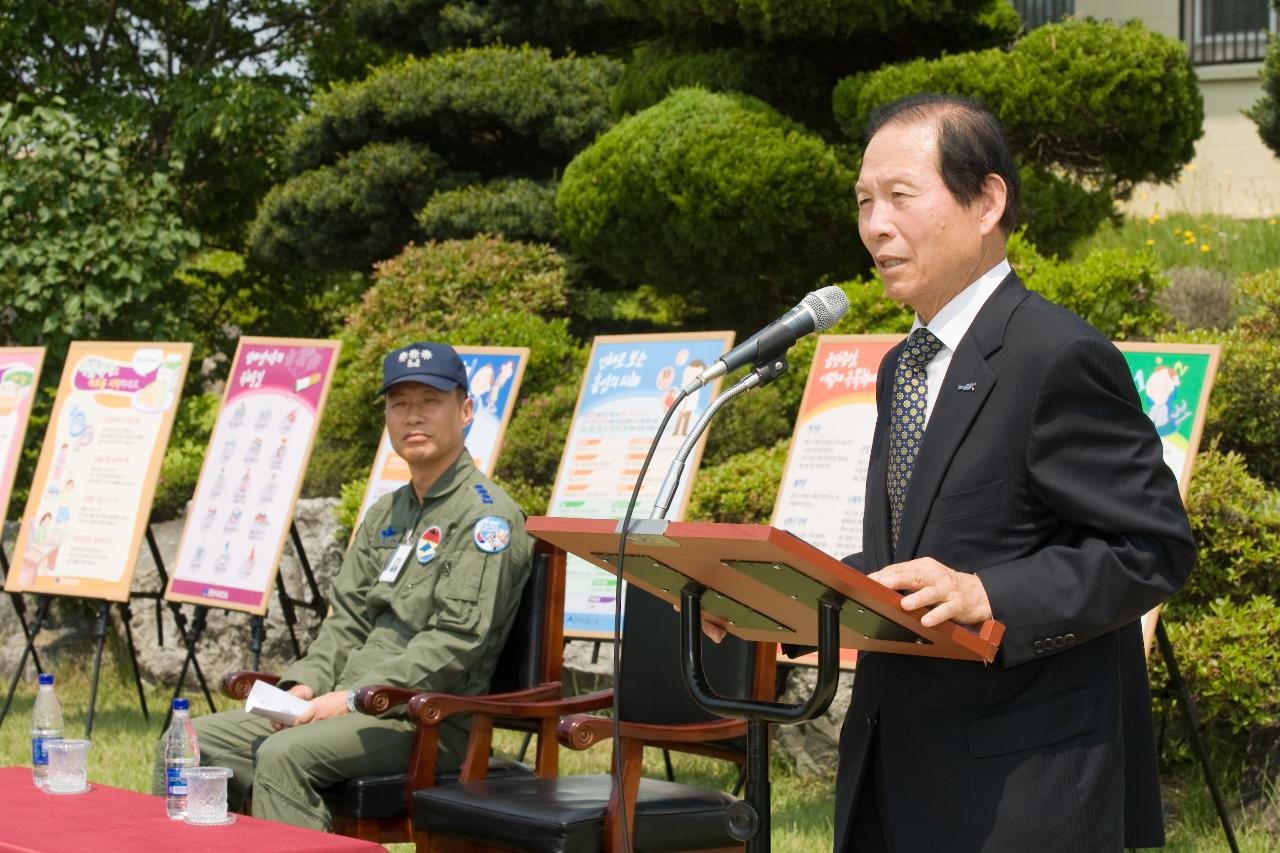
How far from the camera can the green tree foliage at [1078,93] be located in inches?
292

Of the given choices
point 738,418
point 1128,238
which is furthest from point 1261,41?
point 738,418

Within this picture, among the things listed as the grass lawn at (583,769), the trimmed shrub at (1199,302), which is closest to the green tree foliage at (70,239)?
the grass lawn at (583,769)

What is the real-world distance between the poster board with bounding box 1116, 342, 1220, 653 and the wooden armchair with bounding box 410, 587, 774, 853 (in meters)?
1.20

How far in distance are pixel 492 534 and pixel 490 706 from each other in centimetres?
49

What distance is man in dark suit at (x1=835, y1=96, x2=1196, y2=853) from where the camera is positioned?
2066mm

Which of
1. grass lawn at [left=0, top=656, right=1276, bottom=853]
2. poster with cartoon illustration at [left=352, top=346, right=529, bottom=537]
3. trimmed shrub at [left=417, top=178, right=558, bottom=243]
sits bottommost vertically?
grass lawn at [left=0, top=656, right=1276, bottom=853]

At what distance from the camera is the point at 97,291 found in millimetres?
9188

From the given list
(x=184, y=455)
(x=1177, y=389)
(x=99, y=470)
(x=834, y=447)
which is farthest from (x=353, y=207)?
(x=1177, y=389)

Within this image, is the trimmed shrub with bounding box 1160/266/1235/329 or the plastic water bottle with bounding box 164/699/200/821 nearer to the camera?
the plastic water bottle with bounding box 164/699/200/821

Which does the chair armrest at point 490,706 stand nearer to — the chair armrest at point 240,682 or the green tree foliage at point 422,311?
the chair armrest at point 240,682

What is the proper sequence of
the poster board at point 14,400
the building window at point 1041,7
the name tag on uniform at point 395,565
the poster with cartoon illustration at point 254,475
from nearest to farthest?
the name tag on uniform at point 395,565
the poster with cartoon illustration at point 254,475
the poster board at point 14,400
the building window at point 1041,7

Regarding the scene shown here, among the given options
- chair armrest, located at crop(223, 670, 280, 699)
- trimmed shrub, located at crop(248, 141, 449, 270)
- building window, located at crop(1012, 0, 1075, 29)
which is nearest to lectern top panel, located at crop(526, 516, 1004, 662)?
chair armrest, located at crop(223, 670, 280, 699)

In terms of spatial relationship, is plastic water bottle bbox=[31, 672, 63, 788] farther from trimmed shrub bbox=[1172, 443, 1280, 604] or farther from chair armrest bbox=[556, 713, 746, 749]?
trimmed shrub bbox=[1172, 443, 1280, 604]

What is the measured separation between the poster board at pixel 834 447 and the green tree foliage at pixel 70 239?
5.33 meters
